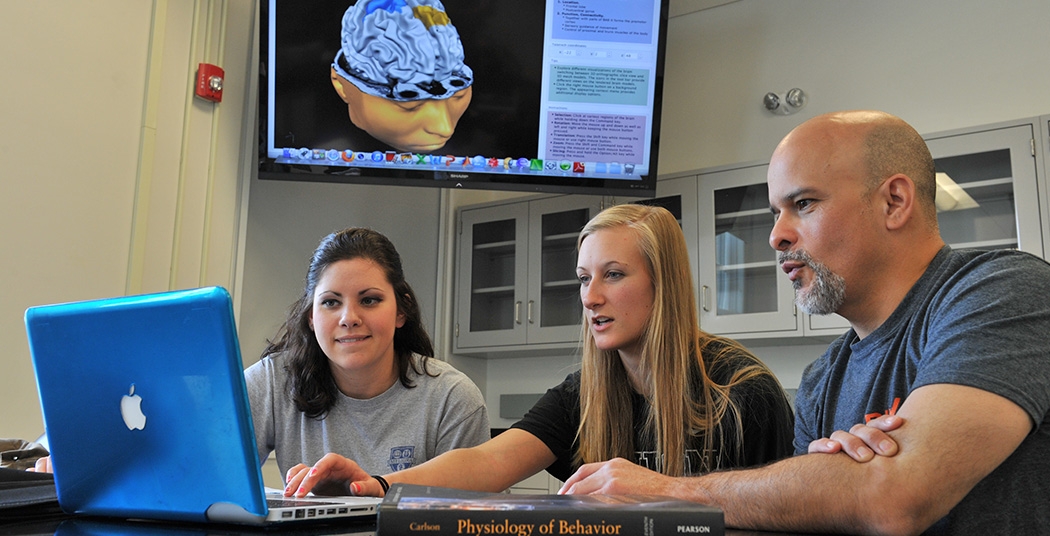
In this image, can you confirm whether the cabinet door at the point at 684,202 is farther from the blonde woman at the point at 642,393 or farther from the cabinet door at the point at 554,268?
the blonde woman at the point at 642,393

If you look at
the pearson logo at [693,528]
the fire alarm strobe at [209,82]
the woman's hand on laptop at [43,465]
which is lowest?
the woman's hand on laptop at [43,465]

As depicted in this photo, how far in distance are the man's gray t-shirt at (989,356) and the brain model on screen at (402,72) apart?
6.64 feet

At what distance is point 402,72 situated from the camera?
2.89 m

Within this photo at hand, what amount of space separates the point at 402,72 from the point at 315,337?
1238 mm

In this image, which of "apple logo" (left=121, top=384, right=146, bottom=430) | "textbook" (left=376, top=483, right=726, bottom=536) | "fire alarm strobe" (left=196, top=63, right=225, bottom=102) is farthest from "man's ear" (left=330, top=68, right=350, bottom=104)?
"textbook" (left=376, top=483, right=726, bottom=536)

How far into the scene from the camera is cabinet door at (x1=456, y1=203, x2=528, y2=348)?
3822 mm

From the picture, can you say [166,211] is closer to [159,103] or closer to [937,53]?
[159,103]

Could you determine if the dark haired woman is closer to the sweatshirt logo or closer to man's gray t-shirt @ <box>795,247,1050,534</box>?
the sweatshirt logo

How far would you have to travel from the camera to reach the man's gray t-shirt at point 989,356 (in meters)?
0.93

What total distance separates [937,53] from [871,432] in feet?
9.53

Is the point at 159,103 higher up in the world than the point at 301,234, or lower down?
higher up

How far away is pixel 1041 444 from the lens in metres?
0.98


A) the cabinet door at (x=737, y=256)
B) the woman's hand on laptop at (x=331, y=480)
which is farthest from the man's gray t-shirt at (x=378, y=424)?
the cabinet door at (x=737, y=256)

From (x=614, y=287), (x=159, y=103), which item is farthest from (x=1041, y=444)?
(x=159, y=103)
